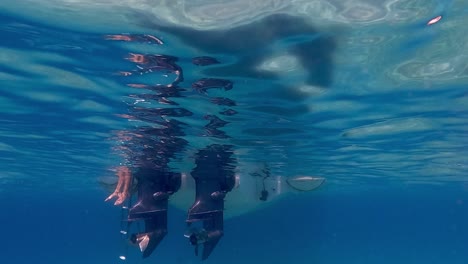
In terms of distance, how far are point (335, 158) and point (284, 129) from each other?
26.8 ft

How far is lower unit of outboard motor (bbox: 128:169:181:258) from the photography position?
40.4ft

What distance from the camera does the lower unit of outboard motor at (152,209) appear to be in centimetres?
1230

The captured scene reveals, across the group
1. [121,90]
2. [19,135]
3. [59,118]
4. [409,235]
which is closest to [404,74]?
[121,90]

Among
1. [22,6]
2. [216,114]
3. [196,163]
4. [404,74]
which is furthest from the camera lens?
[196,163]

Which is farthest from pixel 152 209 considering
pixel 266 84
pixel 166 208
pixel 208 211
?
pixel 266 84

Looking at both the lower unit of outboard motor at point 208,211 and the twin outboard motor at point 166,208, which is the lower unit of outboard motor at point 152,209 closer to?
the twin outboard motor at point 166,208

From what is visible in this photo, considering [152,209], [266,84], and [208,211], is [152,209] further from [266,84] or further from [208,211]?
[266,84]

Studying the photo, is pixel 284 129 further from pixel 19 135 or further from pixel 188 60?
pixel 19 135

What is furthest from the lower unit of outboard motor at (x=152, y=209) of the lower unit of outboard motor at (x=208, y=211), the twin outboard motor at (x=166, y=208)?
the lower unit of outboard motor at (x=208, y=211)

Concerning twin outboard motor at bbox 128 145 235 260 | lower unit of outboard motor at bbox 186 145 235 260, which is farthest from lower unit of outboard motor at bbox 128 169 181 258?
lower unit of outboard motor at bbox 186 145 235 260

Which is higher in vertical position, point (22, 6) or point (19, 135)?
point (22, 6)

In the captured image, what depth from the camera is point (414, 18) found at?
7.72 m

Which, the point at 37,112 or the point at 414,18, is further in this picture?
the point at 37,112

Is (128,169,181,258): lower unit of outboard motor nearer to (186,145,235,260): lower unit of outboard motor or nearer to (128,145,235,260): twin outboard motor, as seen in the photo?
(128,145,235,260): twin outboard motor
